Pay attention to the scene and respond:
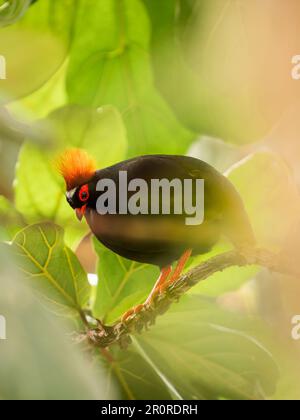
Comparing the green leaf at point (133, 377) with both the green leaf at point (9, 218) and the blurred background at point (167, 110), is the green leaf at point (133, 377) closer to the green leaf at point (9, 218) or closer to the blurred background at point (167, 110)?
the blurred background at point (167, 110)

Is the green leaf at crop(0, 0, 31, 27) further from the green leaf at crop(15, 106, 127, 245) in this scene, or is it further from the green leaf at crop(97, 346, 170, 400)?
the green leaf at crop(97, 346, 170, 400)

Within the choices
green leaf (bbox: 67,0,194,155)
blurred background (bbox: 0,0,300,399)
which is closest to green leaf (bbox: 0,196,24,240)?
blurred background (bbox: 0,0,300,399)

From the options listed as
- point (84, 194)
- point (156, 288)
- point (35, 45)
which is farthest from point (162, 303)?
point (35, 45)

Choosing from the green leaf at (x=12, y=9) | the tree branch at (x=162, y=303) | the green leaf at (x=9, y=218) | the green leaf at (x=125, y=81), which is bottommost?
the tree branch at (x=162, y=303)

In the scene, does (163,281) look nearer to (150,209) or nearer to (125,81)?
(150,209)

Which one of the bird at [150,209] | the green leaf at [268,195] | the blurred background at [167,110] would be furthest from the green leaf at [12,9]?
the green leaf at [268,195]
